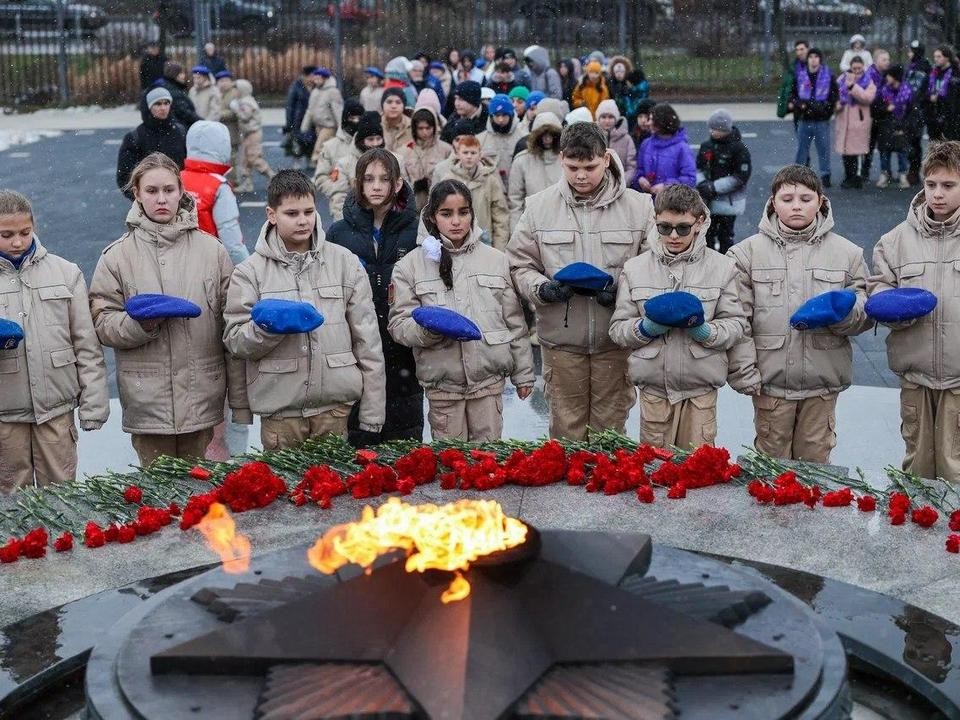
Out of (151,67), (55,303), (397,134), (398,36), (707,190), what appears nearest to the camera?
(55,303)

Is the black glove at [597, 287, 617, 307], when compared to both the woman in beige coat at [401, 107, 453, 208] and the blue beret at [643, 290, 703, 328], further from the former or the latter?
the woman in beige coat at [401, 107, 453, 208]

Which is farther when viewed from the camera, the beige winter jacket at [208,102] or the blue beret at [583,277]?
Result: the beige winter jacket at [208,102]

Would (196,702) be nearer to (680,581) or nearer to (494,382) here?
(680,581)

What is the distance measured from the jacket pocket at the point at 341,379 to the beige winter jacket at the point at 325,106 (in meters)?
11.7

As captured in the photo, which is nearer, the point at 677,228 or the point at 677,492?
the point at 677,492

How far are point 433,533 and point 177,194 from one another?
290 centimetres

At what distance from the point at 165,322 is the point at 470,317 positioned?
1.34 meters

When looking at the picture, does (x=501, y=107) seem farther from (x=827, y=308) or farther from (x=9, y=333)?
(x=9, y=333)

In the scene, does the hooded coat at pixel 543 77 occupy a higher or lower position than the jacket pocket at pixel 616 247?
higher

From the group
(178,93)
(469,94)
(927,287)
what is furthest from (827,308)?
(178,93)

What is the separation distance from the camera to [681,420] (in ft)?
20.7

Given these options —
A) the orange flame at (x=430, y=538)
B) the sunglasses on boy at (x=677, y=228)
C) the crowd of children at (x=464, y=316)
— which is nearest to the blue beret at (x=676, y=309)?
the crowd of children at (x=464, y=316)

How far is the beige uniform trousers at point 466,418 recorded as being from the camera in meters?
6.55

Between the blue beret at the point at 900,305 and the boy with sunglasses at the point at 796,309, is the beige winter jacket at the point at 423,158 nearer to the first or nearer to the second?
the boy with sunglasses at the point at 796,309
